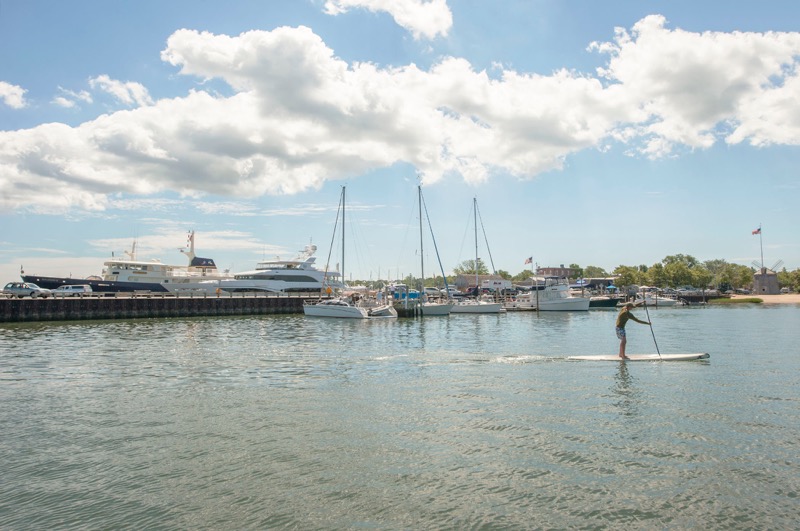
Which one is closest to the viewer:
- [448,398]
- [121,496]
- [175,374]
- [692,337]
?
[121,496]

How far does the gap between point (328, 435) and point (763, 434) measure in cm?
1025

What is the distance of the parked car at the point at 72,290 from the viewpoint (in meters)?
60.7

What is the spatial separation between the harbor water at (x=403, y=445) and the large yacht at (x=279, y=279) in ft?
199

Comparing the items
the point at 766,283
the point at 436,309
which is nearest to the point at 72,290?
the point at 436,309

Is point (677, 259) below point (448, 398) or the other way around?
the other way around

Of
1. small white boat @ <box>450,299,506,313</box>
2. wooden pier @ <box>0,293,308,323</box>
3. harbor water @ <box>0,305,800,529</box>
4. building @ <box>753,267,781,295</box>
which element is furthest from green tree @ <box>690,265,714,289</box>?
harbor water @ <box>0,305,800,529</box>

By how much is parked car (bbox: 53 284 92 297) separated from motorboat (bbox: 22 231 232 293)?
7.51 feet

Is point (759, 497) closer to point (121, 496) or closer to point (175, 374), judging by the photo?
point (121, 496)

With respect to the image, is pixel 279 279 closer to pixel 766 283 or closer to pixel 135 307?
pixel 135 307

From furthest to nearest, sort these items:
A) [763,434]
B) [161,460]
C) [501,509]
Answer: [763,434] < [161,460] < [501,509]

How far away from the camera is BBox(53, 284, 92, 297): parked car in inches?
2389

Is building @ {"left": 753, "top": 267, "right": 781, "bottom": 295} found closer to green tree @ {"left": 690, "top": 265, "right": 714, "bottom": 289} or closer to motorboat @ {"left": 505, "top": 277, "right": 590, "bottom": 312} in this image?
green tree @ {"left": 690, "top": 265, "right": 714, "bottom": 289}

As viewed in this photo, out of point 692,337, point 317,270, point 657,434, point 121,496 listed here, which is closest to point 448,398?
point 657,434

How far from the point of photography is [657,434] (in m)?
11.8
